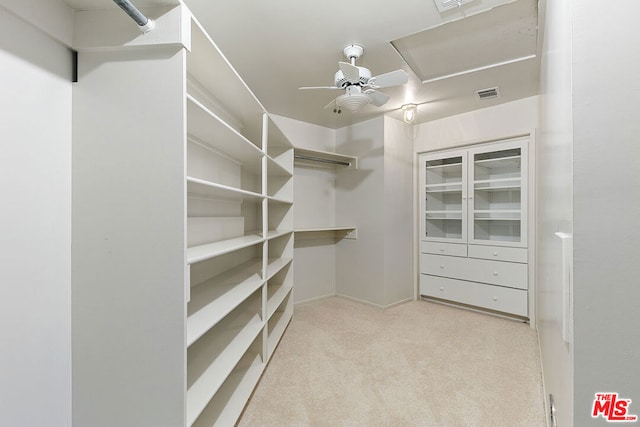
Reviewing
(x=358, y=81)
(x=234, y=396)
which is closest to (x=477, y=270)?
(x=358, y=81)

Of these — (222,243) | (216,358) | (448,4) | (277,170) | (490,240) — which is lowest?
(216,358)

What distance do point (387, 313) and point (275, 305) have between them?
59.1 inches

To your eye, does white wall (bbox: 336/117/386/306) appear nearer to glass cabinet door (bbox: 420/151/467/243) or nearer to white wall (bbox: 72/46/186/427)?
glass cabinet door (bbox: 420/151/467/243)

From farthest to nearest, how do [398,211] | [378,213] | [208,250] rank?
1. [398,211]
2. [378,213]
3. [208,250]

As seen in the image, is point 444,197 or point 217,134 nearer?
point 217,134

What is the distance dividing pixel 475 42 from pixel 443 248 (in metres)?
2.38

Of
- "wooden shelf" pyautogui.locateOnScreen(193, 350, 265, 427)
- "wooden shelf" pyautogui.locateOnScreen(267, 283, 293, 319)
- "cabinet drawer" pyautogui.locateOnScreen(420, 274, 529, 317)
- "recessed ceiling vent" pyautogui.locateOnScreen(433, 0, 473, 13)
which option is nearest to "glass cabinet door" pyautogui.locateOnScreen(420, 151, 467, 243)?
"cabinet drawer" pyautogui.locateOnScreen(420, 274, 529, 317)

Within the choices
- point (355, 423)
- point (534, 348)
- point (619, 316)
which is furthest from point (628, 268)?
point (534, 348)

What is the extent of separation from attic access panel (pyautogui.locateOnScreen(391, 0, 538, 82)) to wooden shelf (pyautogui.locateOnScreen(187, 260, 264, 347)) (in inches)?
79.7

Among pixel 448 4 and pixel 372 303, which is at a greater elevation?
pixel 448 4

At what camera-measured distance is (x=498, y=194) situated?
3.39 meters

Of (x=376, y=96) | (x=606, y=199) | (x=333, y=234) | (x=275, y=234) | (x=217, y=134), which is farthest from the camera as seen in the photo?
(x=333, y=234)

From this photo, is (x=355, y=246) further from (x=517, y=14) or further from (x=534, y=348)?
(x=517, y=14)

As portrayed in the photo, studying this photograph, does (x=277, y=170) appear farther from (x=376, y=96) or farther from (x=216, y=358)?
(x=216, y=358)
